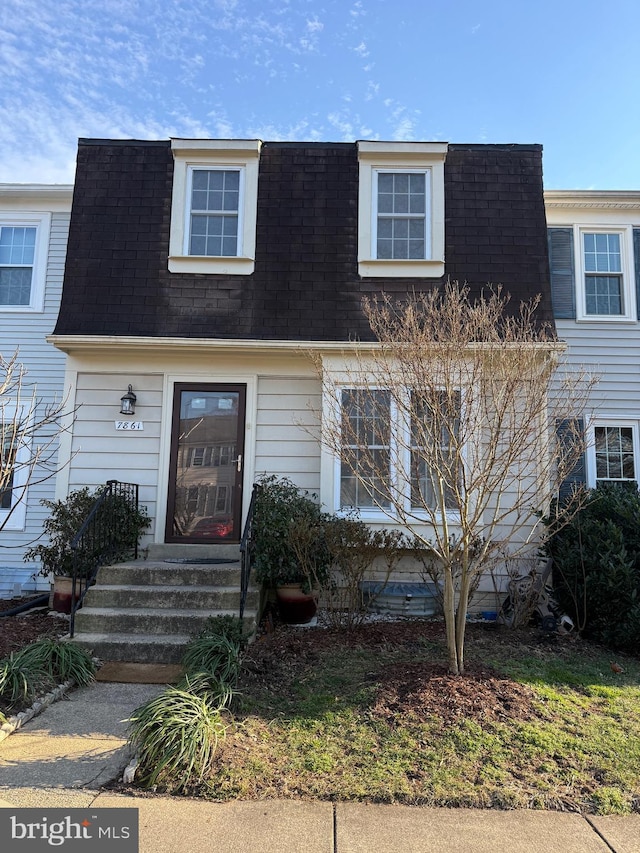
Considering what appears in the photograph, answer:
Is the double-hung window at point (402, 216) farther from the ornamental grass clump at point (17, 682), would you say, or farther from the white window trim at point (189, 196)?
the ornamental grass clump at point (17, 682)

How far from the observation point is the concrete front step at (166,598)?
6.03 meters

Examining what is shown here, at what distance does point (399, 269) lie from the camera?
7.95 m

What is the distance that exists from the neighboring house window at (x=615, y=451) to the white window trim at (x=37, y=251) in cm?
926

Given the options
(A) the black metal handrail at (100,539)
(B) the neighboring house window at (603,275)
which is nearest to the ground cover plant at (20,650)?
(A) the black metal handrail at (100,539)

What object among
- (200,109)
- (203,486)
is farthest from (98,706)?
(200,109)

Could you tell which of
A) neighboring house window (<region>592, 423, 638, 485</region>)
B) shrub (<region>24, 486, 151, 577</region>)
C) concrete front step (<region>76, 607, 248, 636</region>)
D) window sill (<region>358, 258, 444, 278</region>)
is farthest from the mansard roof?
concrete front step (<region>76, 607, 248, 636</region>)

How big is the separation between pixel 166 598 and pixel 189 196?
5496 millimetres

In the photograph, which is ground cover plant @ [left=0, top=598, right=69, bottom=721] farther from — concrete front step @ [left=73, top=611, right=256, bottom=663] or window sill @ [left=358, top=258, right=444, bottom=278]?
window sill @ [left=358, top=258, right=444, bottom=278]

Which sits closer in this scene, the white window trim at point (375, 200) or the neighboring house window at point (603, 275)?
the white window trim at point (375, 200)

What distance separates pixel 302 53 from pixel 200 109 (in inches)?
73.1

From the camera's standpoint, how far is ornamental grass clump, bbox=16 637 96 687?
4.79 metres

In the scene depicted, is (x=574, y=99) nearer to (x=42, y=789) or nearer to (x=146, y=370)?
(x=146, y=370)

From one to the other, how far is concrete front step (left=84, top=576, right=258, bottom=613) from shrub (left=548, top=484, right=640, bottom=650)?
334 centimetres

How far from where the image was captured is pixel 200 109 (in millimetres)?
9242
